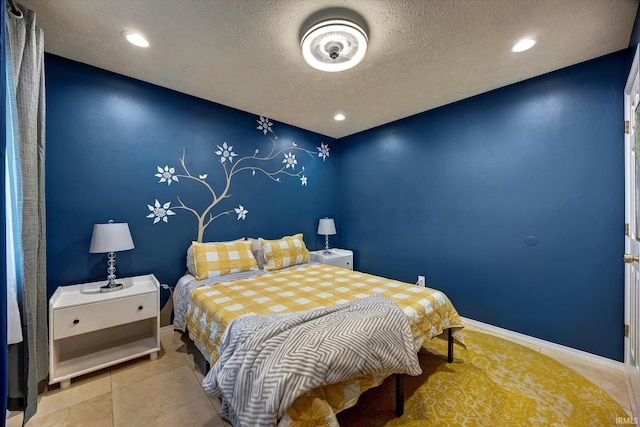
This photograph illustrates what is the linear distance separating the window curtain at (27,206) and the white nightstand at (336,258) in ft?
8.96

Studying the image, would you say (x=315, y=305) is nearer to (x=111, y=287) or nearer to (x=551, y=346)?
(x=111, y=287)

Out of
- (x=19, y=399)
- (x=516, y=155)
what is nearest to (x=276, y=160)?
(x=516, y=155)

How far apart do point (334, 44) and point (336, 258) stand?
2.68 metres

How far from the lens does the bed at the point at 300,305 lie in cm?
127

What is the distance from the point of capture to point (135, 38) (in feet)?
6.26


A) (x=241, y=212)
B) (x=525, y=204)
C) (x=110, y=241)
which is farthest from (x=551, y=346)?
(x=110, y=241)

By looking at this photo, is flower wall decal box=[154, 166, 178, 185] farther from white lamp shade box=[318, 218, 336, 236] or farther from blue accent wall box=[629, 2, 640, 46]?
blue accent wall box=[629, 2, 640, 46]

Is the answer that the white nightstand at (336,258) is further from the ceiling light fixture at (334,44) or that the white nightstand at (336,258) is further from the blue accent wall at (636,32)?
the blue accent wall at (636,32)

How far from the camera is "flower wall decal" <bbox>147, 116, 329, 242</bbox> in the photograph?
2.73m

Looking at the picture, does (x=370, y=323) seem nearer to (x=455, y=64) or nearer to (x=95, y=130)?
(x=455, y=64)

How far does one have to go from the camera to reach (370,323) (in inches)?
55.5

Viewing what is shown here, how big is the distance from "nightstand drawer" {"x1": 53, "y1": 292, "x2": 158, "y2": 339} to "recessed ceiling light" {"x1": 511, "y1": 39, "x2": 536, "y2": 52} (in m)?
3.53

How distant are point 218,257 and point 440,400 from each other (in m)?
2.24

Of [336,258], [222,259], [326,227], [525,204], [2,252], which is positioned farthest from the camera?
[326,227]
